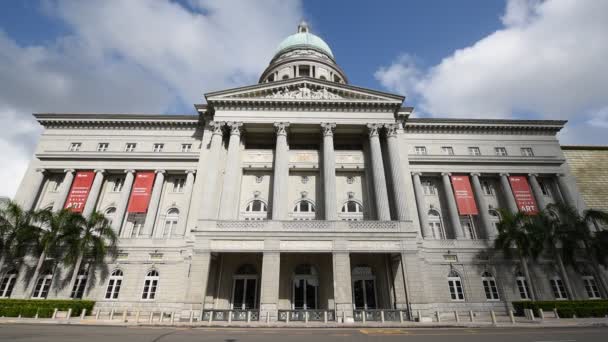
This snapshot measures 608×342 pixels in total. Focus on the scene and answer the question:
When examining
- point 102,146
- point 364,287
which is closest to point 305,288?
point 364,287

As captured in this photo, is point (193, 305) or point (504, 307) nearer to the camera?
point (193, 305)

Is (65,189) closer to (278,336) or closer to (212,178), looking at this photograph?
(212,178)

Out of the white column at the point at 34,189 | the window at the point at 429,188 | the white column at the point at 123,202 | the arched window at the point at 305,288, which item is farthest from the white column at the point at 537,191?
the white column at the point at 34,189

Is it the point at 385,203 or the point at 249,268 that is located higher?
the point at 385,203

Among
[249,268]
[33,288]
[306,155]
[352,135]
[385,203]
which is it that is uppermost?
[352,135]

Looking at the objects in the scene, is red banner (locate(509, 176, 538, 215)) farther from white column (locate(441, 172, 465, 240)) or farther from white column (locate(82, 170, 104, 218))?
white column (locate(82, 170, 104, 218))

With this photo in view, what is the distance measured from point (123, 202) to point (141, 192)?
1769mm

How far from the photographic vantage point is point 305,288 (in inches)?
890

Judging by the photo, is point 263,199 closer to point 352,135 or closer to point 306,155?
point 306,155

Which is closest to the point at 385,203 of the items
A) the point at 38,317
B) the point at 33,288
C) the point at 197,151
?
the point at 197,151

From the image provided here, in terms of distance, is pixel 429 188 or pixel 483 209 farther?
pixel 429 188

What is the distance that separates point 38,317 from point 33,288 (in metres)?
5.39

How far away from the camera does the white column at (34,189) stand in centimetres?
2683

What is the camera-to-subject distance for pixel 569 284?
2297 cm
